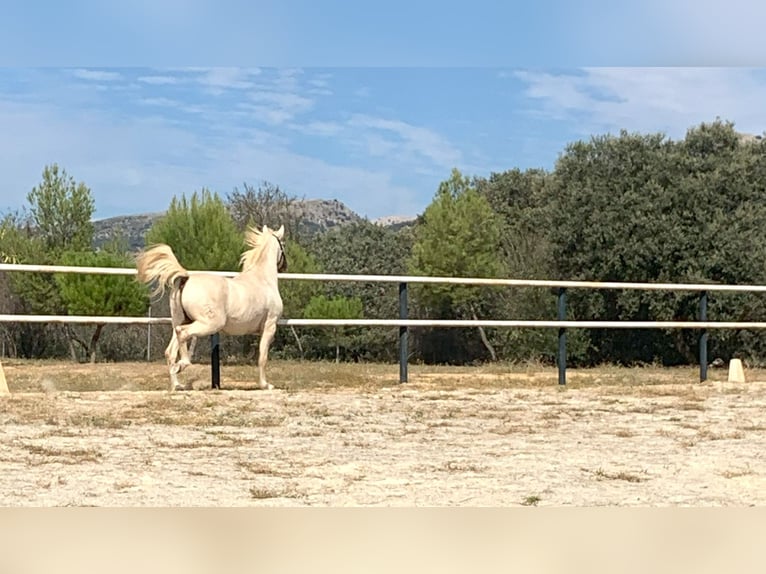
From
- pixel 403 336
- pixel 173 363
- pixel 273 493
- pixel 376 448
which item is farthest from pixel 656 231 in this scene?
pixel 273 493

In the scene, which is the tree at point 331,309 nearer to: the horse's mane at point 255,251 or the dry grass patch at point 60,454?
the horse's mane at point 255,251

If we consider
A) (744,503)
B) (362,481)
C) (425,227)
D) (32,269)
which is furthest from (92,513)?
(425,227)

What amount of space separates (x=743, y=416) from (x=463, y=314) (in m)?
12.5

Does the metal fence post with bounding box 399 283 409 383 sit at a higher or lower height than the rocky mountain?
lower

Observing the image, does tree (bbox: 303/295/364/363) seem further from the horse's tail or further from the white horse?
the horse's tail

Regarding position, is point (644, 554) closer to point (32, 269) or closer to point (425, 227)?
point (32, 269)

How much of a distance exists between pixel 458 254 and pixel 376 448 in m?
13.5

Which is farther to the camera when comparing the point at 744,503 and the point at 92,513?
the point at 744,503

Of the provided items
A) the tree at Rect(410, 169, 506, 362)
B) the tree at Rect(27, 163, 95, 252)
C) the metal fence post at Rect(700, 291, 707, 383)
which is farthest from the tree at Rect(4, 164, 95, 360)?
the metal fence post at Rect(700, 291, 707, 383)

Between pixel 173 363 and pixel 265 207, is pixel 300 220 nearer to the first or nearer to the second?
pixel 265 207

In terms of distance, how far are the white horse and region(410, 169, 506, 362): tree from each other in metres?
10.5

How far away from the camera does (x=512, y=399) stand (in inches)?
237

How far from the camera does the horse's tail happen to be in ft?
19.4

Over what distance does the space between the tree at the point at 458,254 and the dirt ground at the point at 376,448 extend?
10649mm
